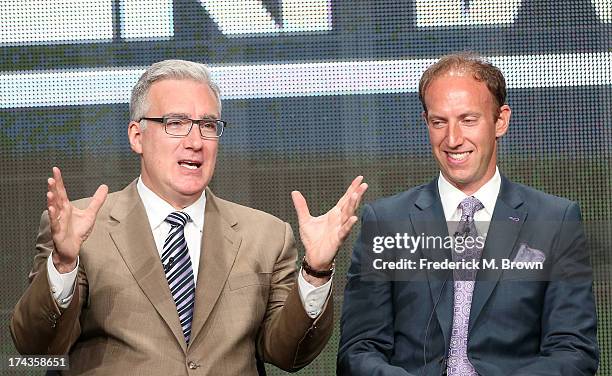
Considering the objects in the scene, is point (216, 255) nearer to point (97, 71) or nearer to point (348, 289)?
point (348, 289)

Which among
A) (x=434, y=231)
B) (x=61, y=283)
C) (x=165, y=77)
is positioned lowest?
(x=61, y=283)

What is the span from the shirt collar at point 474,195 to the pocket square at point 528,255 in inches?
5.9

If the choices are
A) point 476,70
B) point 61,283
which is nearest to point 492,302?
point 476,70

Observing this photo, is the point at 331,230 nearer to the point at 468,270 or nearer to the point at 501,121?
the point at 468,270

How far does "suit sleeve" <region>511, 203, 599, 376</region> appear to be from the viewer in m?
2.87

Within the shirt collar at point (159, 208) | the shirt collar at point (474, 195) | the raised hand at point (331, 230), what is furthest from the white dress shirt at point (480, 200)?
the shirt collar at point (159, 208)

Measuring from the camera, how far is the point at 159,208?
3039 mm

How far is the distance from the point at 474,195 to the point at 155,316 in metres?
1.08

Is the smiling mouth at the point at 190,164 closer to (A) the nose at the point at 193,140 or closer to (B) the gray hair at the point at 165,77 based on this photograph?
(A) the nose at the point at 193,140

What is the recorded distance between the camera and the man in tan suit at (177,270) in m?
2.75

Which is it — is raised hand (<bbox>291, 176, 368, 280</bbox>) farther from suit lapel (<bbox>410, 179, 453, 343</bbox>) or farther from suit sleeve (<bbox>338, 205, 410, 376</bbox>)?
suit lapel (<bbox>410, 179, 453, 343</bbox>)

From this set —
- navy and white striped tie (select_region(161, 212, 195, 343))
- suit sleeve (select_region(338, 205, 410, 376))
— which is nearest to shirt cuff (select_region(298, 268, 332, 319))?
suit sleeve (select_region(338, 205, 410, 376))

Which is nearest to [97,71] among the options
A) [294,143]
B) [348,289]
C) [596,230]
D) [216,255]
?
[294,143]

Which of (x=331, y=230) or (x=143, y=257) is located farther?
(x=143, y=257)
